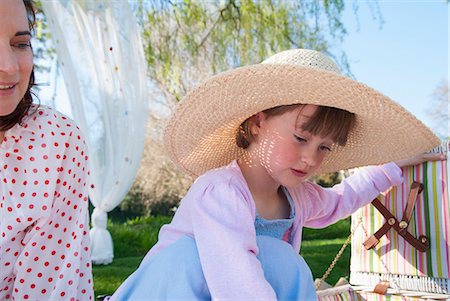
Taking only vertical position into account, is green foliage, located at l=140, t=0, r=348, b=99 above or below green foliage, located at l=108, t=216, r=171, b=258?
above

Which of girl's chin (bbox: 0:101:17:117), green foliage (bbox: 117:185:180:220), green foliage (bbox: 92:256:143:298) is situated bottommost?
green foliage (bbox: 117:185:180:220)

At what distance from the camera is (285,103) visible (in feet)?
4.38

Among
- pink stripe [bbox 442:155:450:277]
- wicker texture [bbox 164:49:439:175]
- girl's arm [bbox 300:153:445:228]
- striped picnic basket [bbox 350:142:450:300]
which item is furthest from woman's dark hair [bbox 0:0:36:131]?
pink stripe [bbox 442:155:450:277]

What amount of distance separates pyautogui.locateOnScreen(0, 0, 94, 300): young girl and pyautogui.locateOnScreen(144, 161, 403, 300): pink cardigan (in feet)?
0.78

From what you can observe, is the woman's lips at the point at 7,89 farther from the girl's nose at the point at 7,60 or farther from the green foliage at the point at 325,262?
the green foliage at the point at 325,262

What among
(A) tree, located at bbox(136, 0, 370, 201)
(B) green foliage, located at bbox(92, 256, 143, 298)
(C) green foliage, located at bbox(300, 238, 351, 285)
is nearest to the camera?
(B) green foliage, located at bbox(92, 256, 143, 298)

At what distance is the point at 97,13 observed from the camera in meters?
3.56

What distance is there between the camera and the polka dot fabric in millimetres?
1296

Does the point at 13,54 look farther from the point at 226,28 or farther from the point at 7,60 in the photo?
the point at 226,28


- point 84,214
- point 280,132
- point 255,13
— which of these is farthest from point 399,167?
point 255,13

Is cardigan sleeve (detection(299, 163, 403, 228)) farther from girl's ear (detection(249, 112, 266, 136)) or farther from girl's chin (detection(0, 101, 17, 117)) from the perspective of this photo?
girl's chin (detection(0, 101, 17, 117))

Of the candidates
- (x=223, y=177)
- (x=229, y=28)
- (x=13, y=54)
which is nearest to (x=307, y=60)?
(x=223, y=177)

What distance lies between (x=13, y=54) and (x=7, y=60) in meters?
0.03

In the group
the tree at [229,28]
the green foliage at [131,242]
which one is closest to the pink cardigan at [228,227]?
the tree at [229,28]
